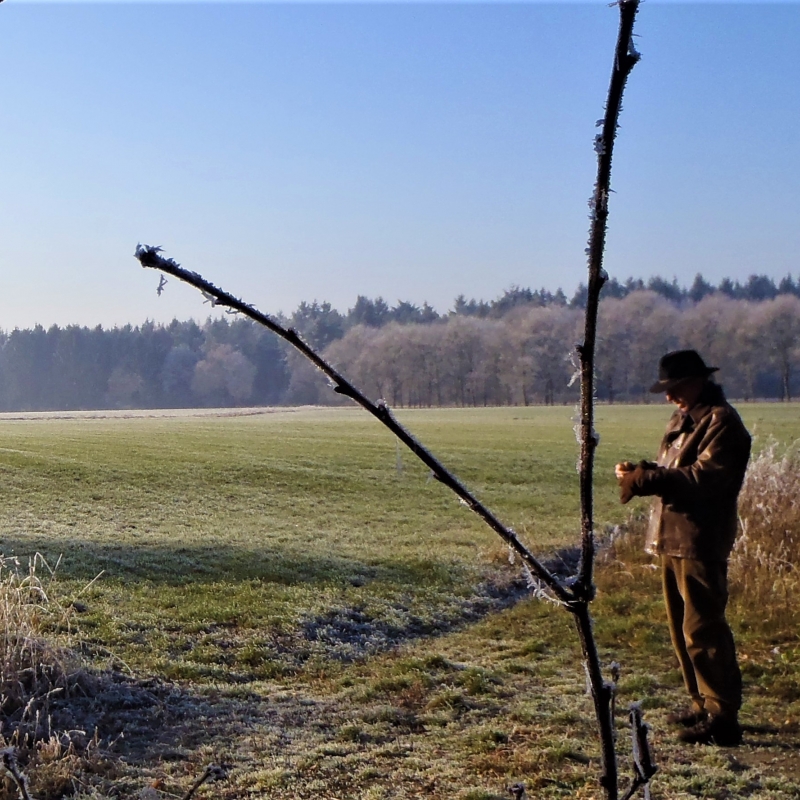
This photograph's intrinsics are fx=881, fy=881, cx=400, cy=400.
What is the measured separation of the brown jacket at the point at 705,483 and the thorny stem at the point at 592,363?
401cm

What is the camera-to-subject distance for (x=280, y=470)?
21156 millimetres

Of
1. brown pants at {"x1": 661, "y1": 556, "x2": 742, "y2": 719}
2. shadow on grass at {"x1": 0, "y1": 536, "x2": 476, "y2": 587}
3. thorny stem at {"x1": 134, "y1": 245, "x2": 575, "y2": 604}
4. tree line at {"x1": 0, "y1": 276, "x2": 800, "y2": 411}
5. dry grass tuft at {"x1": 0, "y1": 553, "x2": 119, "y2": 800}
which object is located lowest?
shadow on grass at {"x1": 0, "y1": 536, "x2": 476, "y2": 587}

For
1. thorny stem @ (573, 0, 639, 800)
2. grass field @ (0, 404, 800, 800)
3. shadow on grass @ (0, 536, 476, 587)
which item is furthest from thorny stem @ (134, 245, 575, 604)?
shadow on grass @ (0, 536, 476, 587)

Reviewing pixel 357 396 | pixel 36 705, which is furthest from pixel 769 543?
pixel 357 396

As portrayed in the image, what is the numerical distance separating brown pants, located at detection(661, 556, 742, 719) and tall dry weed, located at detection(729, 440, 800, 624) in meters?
2.91

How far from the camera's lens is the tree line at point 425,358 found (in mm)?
35000

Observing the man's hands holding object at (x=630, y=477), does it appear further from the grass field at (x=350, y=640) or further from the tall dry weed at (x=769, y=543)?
the tall dry weed at (x=769, y=543)

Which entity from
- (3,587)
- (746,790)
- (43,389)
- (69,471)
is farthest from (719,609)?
(43,389)

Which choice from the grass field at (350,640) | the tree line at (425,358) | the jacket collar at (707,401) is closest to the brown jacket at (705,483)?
the jacket collar at (707,401)

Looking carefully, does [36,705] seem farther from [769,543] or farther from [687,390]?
[769,543]

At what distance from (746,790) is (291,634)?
14.9 feet

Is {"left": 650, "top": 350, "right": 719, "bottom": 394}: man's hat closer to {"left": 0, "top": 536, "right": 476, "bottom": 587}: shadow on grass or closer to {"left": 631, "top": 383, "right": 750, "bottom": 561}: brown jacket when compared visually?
{"left": 631, "top": 383, "right": 750, "bottom": 561}: brown jacket

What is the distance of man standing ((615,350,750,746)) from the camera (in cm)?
476

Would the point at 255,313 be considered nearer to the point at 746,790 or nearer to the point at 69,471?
the point at 746,790
